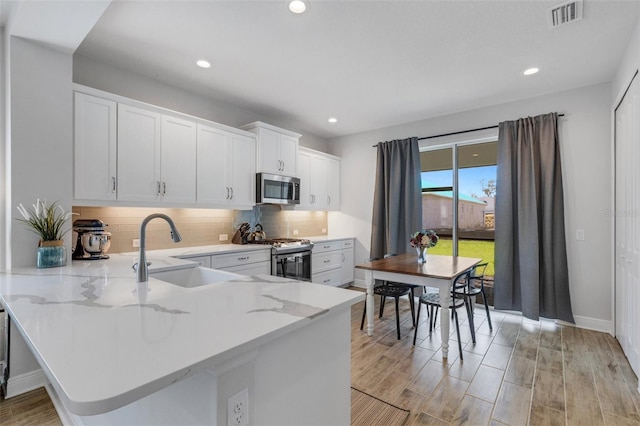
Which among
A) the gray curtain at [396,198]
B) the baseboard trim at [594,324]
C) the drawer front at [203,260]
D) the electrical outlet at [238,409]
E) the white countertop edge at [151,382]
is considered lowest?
the baseboard trim at [594,324]

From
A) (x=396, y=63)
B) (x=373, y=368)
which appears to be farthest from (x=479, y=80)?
(x=373, y=368)

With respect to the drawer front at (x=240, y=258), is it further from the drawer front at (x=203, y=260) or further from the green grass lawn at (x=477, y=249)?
the green grass lawn at (x=477, y=249)

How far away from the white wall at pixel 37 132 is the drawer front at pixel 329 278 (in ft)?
9.79

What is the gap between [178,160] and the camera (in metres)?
3.23

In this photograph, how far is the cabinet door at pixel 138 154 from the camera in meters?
2.80

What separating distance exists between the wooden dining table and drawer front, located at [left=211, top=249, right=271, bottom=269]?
1278 mm

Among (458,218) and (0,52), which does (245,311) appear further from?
(458,218)

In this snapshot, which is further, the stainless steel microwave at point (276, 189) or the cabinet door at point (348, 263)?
the cabinet door at point (348, 263)

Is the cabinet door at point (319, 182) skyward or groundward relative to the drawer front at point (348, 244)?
skyward

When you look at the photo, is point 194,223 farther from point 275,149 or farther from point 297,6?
point 297,6

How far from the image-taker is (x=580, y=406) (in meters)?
2.03

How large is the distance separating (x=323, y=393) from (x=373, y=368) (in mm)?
1465

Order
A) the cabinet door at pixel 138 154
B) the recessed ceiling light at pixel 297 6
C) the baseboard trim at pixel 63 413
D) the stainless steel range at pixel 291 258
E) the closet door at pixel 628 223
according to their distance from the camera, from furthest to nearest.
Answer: the stainless steel range at pixel 291 258 < the cabinet door at pixel 138 154 < the closet door at pixel 628 223 < the recessed ceiling light at pixel 297 6 < the baseboard trim at pixel 63 413

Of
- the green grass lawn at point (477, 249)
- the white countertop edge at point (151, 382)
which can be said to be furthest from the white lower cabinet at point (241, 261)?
the green grass lawn at point (477, 249)
